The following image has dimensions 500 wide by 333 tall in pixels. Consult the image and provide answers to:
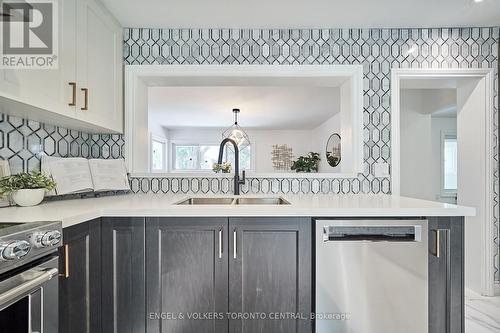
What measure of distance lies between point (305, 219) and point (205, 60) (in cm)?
149

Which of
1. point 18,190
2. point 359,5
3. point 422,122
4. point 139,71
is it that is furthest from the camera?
point 422,122

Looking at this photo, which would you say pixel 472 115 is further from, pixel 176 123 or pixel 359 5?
pixel 176 123

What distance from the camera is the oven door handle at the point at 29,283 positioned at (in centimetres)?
81

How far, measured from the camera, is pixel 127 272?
1.41 m

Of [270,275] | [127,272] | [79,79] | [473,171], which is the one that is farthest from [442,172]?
[79,79]

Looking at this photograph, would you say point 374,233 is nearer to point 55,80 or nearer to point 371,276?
point 371,276

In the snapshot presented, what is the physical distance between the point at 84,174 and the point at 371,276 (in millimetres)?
1836

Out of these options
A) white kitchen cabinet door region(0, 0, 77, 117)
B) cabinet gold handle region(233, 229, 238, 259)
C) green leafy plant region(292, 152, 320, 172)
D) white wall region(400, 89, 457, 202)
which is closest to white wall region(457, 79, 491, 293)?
white wall region(400, 89, 457, 202)

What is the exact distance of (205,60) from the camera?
2.24 metres

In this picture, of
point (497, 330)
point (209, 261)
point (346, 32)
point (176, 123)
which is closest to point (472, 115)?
point (346, 32)

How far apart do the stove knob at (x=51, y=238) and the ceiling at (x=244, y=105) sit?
3.39 m

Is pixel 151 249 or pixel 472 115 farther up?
pixel 472 115

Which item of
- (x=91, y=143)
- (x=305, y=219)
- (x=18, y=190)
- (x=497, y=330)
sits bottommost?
(x=497, y=330)

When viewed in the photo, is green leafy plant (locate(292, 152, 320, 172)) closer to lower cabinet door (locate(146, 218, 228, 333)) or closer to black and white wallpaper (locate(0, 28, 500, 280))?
black and white wallpaper (locate(0, 28, 500, 280))
